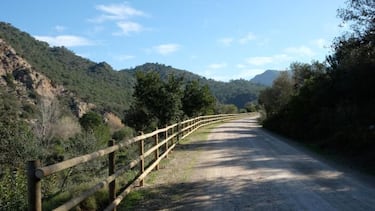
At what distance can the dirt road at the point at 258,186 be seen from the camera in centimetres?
920

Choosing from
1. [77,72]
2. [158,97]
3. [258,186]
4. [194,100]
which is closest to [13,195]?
[258,186]

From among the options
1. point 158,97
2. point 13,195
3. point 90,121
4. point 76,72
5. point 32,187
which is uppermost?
point 76,72

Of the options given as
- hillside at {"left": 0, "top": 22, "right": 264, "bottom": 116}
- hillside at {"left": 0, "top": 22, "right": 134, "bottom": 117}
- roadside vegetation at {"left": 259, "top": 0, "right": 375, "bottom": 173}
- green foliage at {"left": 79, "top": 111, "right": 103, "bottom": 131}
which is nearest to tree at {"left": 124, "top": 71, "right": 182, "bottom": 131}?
roadside vegetation at {"left": 259, "top": 0, "right": 375, "bottom": 173}

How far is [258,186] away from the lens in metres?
11.2

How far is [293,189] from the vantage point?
35.0 ft

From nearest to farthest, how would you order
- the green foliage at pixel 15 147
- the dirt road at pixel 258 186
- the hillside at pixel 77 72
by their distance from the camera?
1. the dirt road at pixel 258 186
2. the green foliage at pixel 15 147
3. the hillside at pixel 77 72

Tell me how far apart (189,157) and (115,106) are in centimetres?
8525

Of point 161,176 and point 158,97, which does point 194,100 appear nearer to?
point 158,97

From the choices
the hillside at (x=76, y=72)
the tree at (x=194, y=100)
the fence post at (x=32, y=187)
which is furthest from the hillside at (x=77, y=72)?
the fence post at (x=32, y=187)

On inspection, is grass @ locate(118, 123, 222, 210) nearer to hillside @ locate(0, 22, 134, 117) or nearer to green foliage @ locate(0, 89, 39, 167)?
green foliage @ locate(0, 89, 39, 167)

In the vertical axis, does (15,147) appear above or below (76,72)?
below

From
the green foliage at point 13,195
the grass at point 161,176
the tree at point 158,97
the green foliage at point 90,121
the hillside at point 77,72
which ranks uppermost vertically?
the hillside at point 77,72

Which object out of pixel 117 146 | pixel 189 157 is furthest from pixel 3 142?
pixel 117 146

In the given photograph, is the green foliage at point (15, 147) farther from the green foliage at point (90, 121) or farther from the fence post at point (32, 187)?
the green foliage at point (90, 121)
